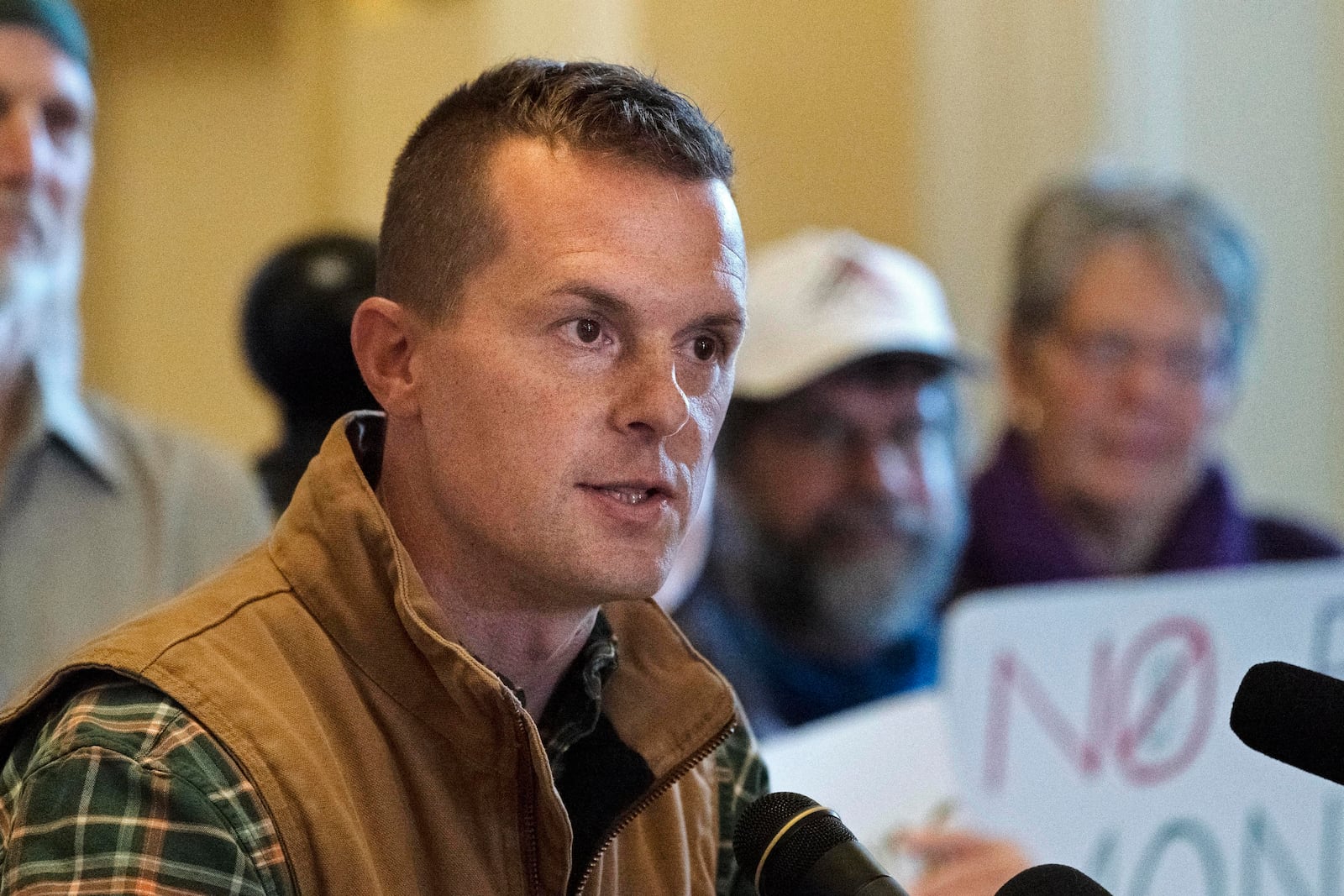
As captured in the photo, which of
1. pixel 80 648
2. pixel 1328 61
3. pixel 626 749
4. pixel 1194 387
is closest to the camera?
Result: pixel 80 648

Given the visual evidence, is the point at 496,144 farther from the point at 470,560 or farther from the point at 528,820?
the point at 528,820

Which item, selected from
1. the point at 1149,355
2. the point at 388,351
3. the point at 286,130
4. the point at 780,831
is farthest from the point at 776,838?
the point at 286,130

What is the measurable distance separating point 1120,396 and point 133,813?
224 cm

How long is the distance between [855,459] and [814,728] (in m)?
0.64

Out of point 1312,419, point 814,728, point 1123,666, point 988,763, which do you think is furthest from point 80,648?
point 1312,419

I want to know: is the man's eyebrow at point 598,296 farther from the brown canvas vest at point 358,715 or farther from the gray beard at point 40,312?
the gray beard at point 40,312

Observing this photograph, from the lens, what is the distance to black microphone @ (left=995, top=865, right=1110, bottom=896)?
0.88m

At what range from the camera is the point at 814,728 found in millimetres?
2047

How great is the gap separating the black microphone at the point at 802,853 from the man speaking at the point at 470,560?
0.15 metres

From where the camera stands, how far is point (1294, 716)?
Answer: 919 millimetres

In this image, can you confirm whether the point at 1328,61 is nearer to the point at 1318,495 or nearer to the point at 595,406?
the point at 1318,495

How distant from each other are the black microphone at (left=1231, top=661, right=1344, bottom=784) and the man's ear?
56 centimetres

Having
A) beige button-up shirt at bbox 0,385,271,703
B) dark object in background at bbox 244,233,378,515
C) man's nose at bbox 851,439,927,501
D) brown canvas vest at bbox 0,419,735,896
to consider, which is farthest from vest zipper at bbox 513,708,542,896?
man's nose at bbox 851,439,927,501

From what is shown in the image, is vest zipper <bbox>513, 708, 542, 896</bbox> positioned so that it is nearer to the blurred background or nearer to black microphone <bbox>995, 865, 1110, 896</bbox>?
black microphone <bbox>995, 865, 1110, 896</bbox>
